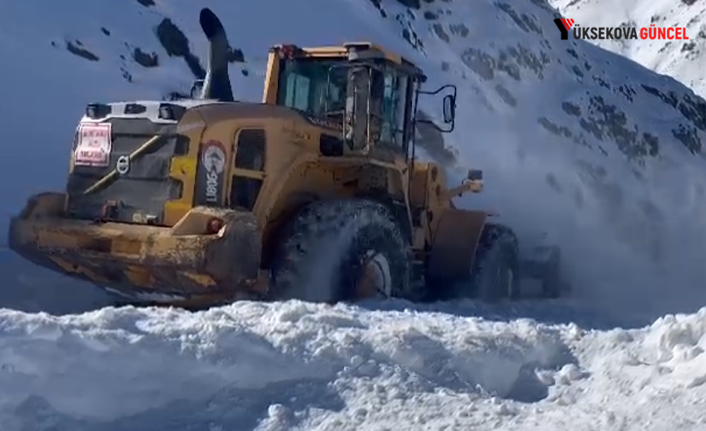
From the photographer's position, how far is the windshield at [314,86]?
10188mm

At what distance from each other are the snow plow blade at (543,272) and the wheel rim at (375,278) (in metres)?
3.74

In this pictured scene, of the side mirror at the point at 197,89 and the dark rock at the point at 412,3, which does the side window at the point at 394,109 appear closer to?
the side mirror at the point at 197,89

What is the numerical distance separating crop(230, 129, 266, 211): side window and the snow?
53.4 inches

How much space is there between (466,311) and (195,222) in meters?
2.66

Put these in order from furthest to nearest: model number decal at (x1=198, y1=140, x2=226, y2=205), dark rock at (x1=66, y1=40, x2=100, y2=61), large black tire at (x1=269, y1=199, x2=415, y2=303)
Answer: dark rock at (x1=66, y1=40, x2=100, y2=61) < large black tire at (x1=269, y1=199, x2=415, y2=303) < model number decal at (x1=198, y1=140, x2=226, y2=205)

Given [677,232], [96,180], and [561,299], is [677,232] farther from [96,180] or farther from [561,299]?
[96,180]

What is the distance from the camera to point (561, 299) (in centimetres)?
1293

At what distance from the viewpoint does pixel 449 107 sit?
1023 centimetres

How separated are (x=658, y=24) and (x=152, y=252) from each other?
98.5 meters

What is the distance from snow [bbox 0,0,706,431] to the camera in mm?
4875
